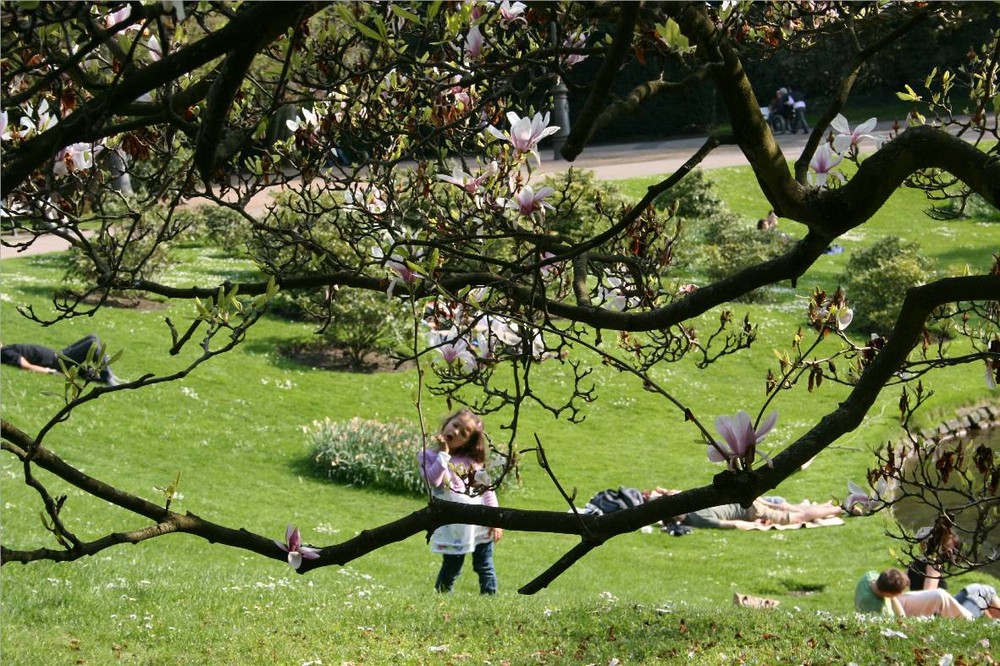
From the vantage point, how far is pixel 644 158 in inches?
1133

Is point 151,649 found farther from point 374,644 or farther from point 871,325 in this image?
point 871,325

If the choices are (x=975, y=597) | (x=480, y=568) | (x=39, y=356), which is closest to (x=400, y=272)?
(x=480, y=568)

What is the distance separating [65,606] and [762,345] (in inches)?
508

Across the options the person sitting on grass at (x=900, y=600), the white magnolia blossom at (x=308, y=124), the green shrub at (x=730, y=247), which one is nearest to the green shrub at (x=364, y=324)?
the green shrub at (x=730, y=247)

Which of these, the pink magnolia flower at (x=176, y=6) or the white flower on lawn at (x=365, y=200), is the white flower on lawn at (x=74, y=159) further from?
the pink magnolia flower at (x=176, y=6)

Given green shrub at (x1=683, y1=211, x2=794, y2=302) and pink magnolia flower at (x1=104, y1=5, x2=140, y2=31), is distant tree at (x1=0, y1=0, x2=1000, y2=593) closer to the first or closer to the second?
pink magnolia flower at (x1=104, y1=5, x2=140, y2=31)

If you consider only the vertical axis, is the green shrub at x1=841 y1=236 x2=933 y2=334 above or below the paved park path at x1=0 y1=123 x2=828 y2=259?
below

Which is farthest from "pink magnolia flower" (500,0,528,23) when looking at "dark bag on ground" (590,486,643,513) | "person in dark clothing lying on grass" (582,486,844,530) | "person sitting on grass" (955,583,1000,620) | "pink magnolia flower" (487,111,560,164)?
"person in dark clothing lying on grass" (582,486,844,530)

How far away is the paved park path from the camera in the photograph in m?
25.8

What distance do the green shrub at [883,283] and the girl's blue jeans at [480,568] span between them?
1086 centimetres

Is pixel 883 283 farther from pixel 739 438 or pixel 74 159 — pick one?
pixel 739 438

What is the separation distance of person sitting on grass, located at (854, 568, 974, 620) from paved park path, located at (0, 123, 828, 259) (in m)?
16.3

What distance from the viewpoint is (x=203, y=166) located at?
8.39 feet

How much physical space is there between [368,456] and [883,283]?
376 inches
